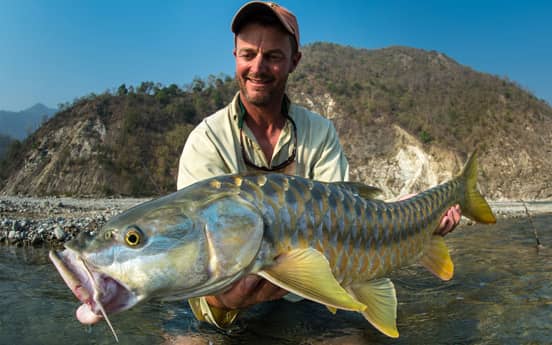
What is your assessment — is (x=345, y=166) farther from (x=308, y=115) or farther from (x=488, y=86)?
(x=488, y=86)

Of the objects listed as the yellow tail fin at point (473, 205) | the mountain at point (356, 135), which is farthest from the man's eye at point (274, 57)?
the mountain at point (356, 135)

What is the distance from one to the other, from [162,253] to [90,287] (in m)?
0.33

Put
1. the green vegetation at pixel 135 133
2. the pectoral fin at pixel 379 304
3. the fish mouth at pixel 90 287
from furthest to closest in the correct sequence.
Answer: the green vegetation at pixel 135 133, the pectoral fin at pixel 379 304, the fish mouth at pixel 90 287

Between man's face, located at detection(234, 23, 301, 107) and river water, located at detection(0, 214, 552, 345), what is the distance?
2169mm

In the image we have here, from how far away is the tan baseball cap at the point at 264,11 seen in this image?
12.1ft

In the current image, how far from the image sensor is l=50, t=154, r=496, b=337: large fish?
6.34ft

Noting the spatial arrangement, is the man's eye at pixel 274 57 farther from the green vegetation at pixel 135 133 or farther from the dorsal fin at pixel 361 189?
the green vegetation at pixel 135 133

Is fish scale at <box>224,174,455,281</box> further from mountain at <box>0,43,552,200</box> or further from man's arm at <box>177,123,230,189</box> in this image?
mountain at <box>0,43,552,200</box>

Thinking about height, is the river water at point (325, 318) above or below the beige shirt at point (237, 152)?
below

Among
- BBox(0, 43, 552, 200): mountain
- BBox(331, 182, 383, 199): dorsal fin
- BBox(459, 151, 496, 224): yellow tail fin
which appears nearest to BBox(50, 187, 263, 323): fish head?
BBox(331, 182, 383, 199): dorsal fin

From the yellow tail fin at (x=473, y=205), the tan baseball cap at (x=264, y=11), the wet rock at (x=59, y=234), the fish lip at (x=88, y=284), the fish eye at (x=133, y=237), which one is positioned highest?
the tan baseball cap at (x=264, y=11)

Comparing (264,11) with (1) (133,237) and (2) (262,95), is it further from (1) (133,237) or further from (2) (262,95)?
(1) (133,237)

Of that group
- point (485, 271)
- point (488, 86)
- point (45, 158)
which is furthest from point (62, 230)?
point (488, 86)

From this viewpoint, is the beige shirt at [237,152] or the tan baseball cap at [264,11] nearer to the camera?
the tan baseball cap at [264,11]
